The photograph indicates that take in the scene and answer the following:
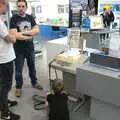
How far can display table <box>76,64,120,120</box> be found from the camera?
177 centimetres

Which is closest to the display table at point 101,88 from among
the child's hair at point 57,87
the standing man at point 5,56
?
the child's hair at point 57,87

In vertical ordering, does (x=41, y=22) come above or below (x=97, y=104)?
above

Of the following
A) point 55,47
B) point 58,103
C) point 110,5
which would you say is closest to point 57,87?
point 58,103

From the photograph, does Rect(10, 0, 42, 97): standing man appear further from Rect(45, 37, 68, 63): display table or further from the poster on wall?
the poster on wall

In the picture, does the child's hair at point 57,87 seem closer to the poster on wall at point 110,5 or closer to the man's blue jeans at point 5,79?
the man's blue jeans at point 5,79

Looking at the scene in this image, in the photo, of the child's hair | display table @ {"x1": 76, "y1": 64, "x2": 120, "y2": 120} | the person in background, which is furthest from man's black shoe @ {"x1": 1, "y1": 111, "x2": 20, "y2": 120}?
display table @ {"x1": 76, "y1": 64, "x2": 120, "y2": 120}

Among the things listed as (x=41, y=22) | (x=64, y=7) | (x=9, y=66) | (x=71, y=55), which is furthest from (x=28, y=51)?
(x=41, y=22)

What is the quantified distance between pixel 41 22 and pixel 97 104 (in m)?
5.09

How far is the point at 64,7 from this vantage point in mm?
6059

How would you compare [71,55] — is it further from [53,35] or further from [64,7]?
[53,35]

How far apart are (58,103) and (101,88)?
21.0 inches

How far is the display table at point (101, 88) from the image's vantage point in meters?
1.77

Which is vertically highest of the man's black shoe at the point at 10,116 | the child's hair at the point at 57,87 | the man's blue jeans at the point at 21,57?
the man's blue jeans at the point at 21,57

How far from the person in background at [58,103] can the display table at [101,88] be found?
Answer: 251mm
